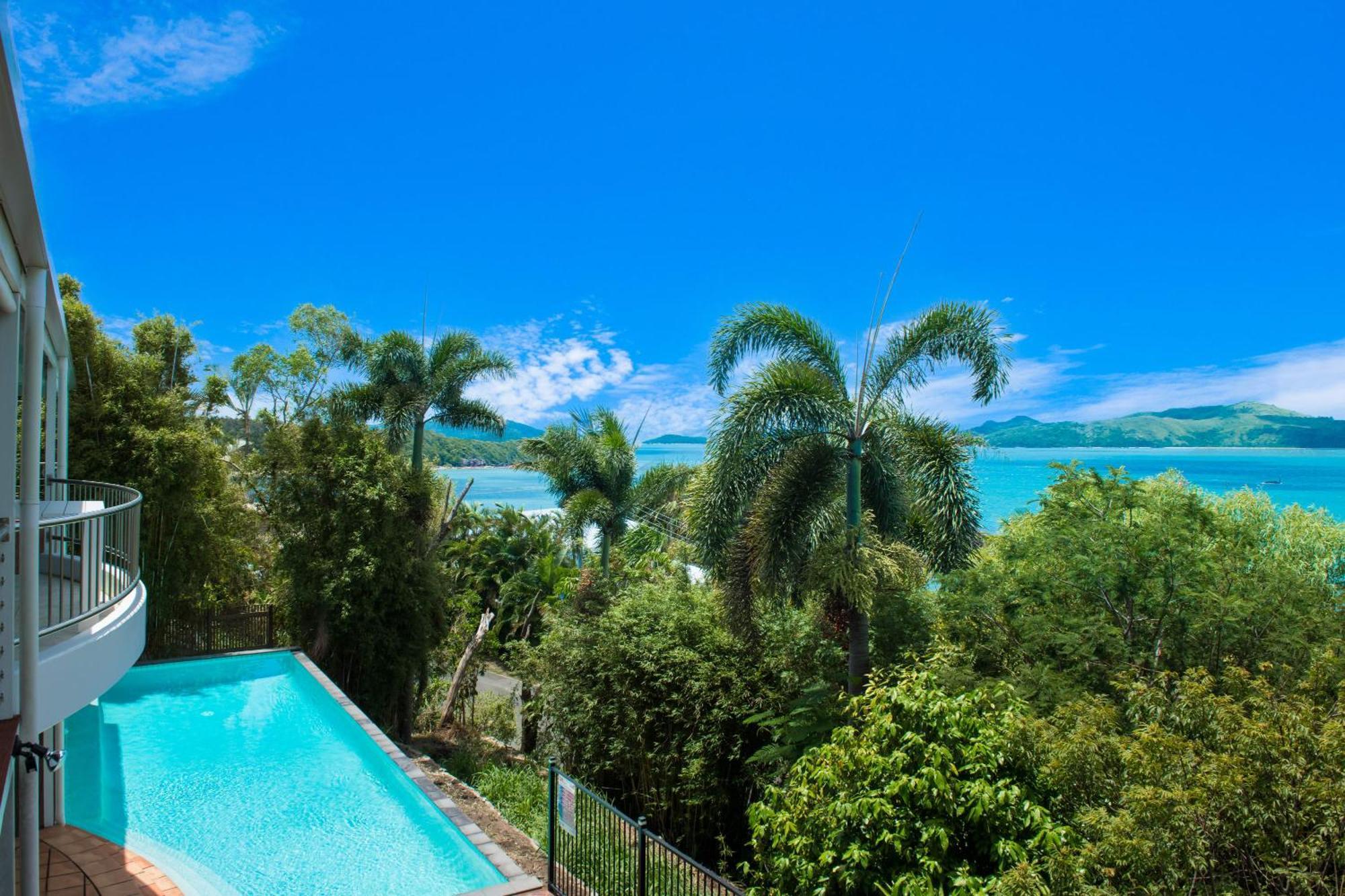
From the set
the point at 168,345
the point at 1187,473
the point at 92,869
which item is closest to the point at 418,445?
the point at 168,345

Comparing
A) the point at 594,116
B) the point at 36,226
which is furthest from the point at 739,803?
the point at 594,116

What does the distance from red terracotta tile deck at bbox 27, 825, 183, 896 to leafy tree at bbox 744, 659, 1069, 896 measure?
202 inches

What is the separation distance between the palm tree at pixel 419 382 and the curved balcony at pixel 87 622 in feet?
32.1

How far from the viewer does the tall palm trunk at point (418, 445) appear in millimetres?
16672

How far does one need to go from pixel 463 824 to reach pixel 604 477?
10.6 m

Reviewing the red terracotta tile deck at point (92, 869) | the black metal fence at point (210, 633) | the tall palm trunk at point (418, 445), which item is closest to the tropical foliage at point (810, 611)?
the tall palm trunk at point (418, 445)

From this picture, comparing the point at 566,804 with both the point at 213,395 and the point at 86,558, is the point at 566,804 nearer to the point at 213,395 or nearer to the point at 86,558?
the point at 86,558

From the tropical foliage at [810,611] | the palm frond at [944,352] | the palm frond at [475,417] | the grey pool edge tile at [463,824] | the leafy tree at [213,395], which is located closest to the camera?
the tropical foliage at [810,611]

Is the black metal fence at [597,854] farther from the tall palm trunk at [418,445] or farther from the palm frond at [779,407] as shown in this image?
the tall palm trunk at [418,445]

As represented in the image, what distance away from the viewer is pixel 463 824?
8.20 m

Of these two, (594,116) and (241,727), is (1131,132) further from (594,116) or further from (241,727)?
(241,727)

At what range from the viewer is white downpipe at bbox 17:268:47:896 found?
4051 millimetres

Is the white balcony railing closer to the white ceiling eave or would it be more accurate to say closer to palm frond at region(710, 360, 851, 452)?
the white ceiling eave

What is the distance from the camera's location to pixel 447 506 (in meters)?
18.9
